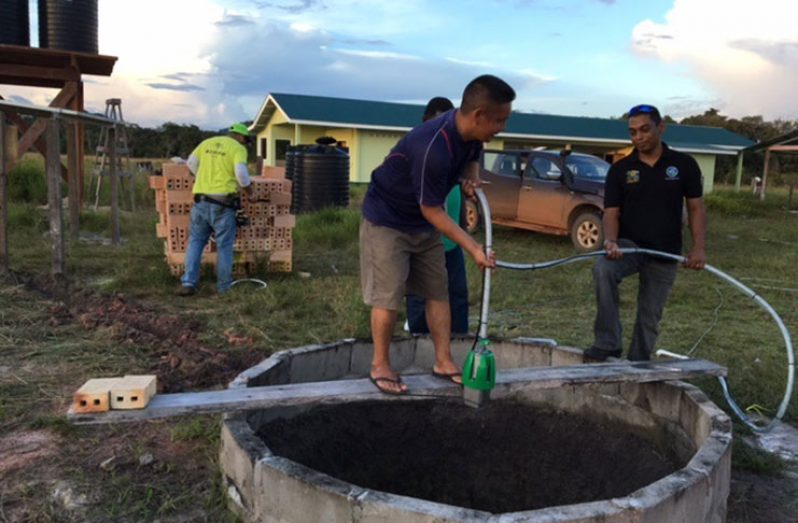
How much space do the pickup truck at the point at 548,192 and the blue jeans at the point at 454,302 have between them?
6952 millimetres

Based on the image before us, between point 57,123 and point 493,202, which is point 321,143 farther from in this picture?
point 57,123

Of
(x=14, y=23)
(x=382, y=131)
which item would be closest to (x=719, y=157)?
(x=382, y=131)

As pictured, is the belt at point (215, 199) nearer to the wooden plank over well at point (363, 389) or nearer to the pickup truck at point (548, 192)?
the wooden plank over well at point (363, 389)

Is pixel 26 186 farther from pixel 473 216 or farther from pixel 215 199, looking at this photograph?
pixel 215 199

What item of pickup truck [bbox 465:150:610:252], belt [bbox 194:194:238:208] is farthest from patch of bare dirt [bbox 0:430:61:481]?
pickup truck [bbox 465:150:610:252]

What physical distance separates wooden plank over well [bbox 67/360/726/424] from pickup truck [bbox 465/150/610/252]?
7958 millimetres

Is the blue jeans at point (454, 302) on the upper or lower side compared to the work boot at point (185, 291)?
upper

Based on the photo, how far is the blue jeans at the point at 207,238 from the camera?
26.8 ft

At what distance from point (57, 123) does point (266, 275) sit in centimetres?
309

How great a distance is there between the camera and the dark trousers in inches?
181

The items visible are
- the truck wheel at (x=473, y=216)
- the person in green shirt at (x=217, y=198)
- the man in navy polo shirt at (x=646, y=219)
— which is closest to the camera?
the man in navy polo shirt at (x=646, y=219)

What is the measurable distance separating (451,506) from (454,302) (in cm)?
259

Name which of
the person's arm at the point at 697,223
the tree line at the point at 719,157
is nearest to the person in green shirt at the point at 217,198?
the person's arm at the point at 697,223

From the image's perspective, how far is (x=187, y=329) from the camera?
259 inches
